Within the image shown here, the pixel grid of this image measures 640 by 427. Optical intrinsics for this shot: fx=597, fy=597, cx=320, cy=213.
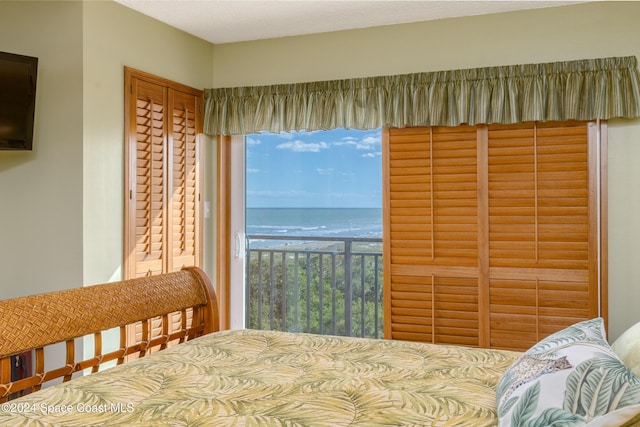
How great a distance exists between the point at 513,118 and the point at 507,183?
401 mm

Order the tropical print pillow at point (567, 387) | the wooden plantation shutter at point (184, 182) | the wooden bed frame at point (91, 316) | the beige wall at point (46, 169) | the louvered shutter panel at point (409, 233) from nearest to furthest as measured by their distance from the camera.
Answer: the tropical print pillow at point (567, 387), the wooden bed frame at point (91, 316), the beige wall at point (46, 169), the louvered shutter panel at point (409, 233), the wooden plantation shutter at point (184, 182)

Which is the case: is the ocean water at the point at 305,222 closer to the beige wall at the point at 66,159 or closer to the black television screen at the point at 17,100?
the beige wall at the point at 66,159

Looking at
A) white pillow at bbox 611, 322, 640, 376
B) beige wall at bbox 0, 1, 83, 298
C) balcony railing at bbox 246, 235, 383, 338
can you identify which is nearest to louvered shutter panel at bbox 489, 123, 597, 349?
balcony railing at bbox 246, 235, 383, 338

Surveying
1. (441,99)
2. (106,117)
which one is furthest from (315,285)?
(106,117)

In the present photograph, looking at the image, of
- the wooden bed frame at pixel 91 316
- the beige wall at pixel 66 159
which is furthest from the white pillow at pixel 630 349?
the beige wall at pixel 66 159

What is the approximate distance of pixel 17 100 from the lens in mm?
3180

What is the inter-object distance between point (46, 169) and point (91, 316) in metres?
1.65

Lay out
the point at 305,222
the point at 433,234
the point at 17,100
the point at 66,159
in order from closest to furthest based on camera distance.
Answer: the point at 17,100, the point at 66,159, the point at 433,234, the point at 305,222

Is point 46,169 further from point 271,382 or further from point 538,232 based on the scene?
point 538,232

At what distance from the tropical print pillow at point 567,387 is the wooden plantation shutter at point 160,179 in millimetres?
2450

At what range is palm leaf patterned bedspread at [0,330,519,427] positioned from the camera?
4.96ft

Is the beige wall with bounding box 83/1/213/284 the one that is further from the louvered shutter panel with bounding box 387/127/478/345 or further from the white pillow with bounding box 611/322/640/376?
the white pillow with bounding box 611/322/640/376

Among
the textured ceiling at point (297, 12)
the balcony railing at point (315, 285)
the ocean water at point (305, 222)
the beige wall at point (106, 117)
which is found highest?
the textured ceiling at point (297, 12)

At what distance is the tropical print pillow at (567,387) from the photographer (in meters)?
1.22
